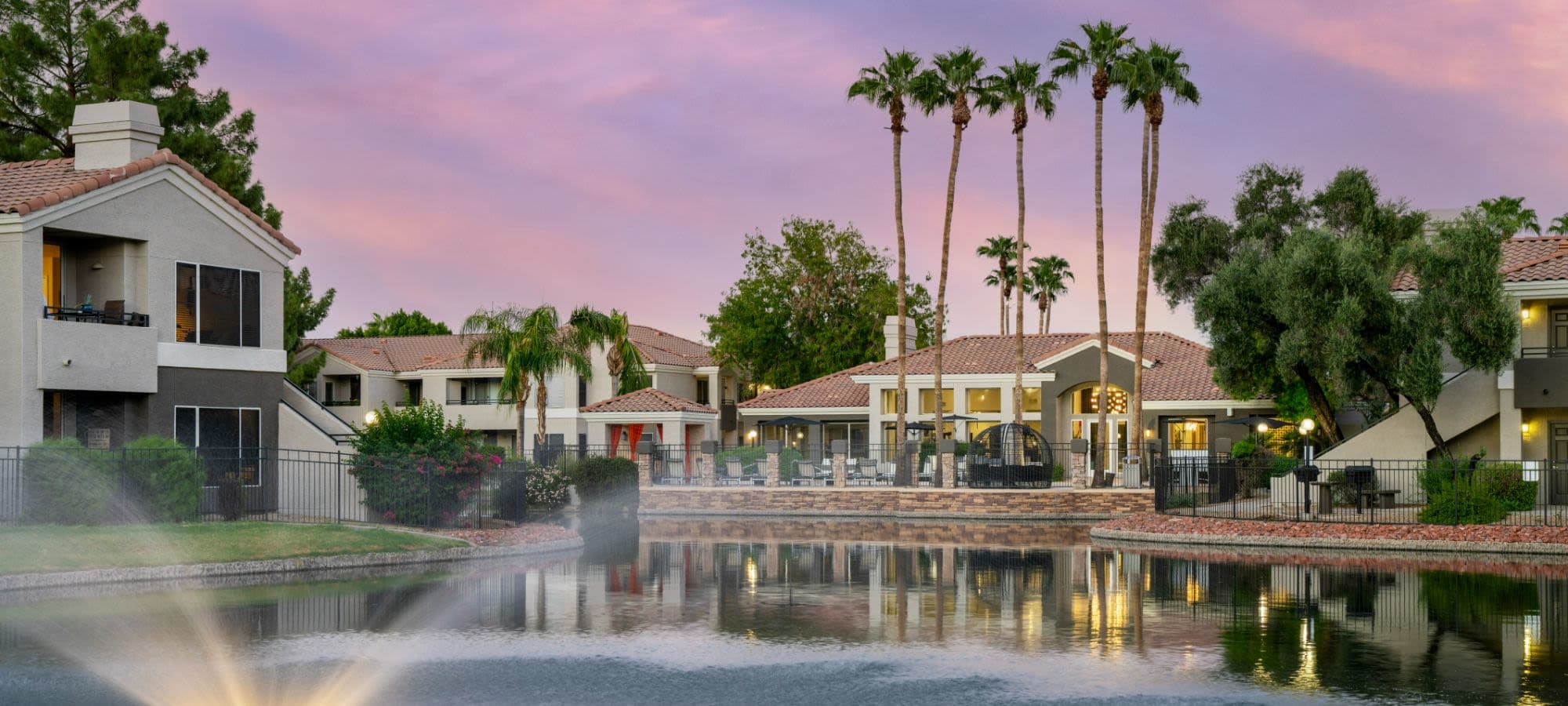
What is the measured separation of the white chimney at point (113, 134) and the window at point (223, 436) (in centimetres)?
520

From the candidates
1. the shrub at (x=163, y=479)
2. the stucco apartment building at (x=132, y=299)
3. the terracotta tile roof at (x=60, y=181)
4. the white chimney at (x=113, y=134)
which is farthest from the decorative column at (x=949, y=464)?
the white chimney at (x=113, y=134)

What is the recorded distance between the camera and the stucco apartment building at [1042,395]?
55.6m

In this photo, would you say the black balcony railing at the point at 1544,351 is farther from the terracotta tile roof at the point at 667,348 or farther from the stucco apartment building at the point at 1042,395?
the terracotta tile roof at the point at 667,348

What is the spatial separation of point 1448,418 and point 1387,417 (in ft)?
Result: 5.42

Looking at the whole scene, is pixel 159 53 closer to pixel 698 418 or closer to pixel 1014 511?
pixel 698 418

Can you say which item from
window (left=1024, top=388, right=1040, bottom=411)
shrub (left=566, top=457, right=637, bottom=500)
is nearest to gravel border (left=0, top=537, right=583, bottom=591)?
shrub (left=566, top=457, right=637, bottom=500)

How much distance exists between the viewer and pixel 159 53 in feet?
161

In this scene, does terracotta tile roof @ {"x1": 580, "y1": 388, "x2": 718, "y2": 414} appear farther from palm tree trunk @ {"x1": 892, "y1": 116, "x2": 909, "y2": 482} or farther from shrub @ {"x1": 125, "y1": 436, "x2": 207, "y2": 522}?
shrub @ {"x1": 125, "y1": 436, "x2": 207, "y2": 522}

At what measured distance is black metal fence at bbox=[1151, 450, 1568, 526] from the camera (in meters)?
29.4

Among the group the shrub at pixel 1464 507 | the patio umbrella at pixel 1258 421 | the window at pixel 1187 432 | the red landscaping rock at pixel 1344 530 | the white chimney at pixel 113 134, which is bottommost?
the red landscaping rock at pixel 1344 530

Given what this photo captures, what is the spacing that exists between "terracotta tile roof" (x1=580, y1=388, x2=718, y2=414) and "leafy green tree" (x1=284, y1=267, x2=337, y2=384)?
1138 centimetres

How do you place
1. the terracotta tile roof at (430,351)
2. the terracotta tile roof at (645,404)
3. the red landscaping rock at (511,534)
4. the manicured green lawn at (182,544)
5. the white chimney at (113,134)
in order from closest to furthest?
the manicured green lawn at (182,544) < the red landscaping rock at (511,534) < the white chimney at (113,134) < the terracotta tile roof at (645,404) < the terracotta tile roof at (430,351)

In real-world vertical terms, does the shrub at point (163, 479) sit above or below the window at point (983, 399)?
below

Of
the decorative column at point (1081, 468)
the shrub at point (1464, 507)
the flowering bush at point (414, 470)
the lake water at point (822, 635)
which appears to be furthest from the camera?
the decorative column at point (1081, 468)
